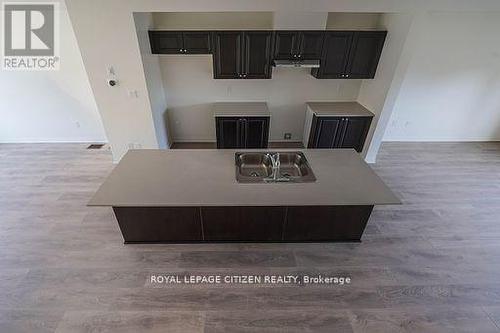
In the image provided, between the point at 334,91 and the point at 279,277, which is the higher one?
the point at 334,91

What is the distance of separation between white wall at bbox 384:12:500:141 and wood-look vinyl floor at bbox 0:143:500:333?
1916 millimetres

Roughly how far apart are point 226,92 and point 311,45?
5.53 feet

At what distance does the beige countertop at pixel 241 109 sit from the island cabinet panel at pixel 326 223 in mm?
2167

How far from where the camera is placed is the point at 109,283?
227cm

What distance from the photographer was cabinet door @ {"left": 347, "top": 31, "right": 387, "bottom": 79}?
3.64 metres

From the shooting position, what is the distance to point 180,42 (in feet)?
12.1

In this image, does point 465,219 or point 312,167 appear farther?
point 465,219

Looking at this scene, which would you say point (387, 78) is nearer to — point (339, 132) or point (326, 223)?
point (339, 132)

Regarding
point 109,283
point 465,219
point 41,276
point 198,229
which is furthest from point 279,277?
point 465,219

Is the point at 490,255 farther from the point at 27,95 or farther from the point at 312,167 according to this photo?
the point at 27,95

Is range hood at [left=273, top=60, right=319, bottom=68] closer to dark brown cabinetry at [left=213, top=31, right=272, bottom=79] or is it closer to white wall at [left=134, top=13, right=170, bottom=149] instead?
dark brown cabinetry at [left=213, top=31, right=272, bottom=79]

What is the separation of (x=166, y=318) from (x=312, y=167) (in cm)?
198

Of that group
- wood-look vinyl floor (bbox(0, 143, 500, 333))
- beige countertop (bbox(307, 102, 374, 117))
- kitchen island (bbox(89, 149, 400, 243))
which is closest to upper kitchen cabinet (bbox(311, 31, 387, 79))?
beige countertop (bbox(307, 102, 374, 117))

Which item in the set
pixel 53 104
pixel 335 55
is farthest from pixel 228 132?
pixel 53 104
